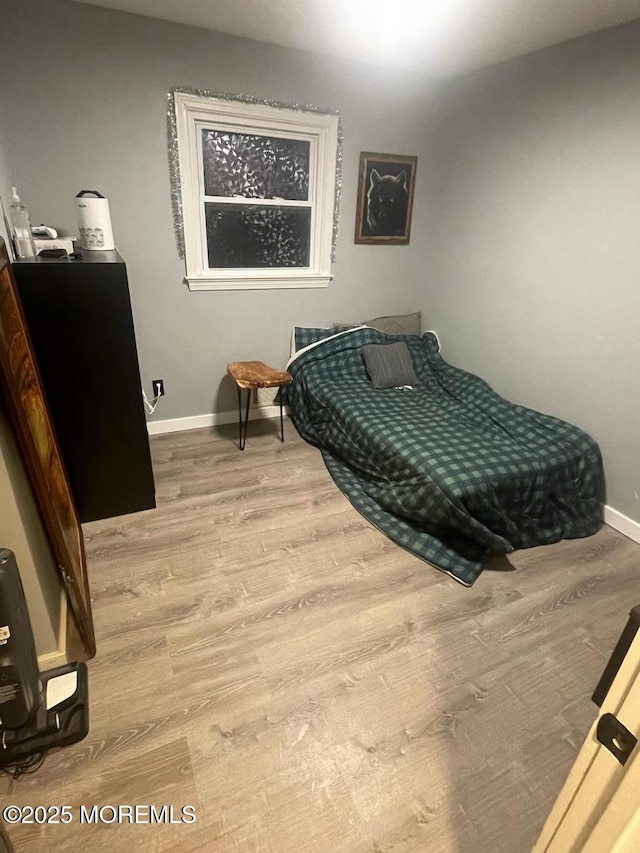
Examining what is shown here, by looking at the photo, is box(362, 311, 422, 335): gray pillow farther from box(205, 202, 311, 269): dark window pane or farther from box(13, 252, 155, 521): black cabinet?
box(13, 252, 155, 521): black cabinet

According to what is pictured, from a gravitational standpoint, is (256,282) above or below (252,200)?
below

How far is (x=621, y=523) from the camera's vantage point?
2322mm

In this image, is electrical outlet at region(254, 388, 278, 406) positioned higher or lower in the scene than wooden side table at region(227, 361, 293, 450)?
lower

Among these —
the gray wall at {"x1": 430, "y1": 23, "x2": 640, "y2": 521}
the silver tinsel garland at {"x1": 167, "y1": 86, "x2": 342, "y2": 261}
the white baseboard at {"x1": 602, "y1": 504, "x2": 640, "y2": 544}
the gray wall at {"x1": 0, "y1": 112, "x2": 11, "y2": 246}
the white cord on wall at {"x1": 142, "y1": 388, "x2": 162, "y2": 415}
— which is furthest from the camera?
the white cord on wall at {"x1": 142, "y1": 388, "x2": 162, "y2": 415}

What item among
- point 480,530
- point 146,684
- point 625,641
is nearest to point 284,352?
point 480,530

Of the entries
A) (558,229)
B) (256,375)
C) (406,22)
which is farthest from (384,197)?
(256,375)

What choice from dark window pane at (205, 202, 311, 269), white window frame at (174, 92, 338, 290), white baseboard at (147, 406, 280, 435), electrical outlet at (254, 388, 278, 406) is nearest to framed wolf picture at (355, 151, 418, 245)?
white window frame at (174, 92, 338, 290)

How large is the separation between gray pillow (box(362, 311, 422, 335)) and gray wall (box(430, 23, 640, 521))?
45 centimetres

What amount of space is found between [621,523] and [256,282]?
2.59 metres

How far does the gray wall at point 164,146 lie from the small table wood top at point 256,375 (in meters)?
0.20

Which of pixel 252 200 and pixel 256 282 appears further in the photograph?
pixel 256 282

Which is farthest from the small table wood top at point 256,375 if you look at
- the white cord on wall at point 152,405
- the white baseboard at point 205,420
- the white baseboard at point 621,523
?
the white baseboard at point 621,523

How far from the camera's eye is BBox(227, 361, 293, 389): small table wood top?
8.96 feet

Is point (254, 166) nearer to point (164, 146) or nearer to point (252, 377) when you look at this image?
point (164, 146)
